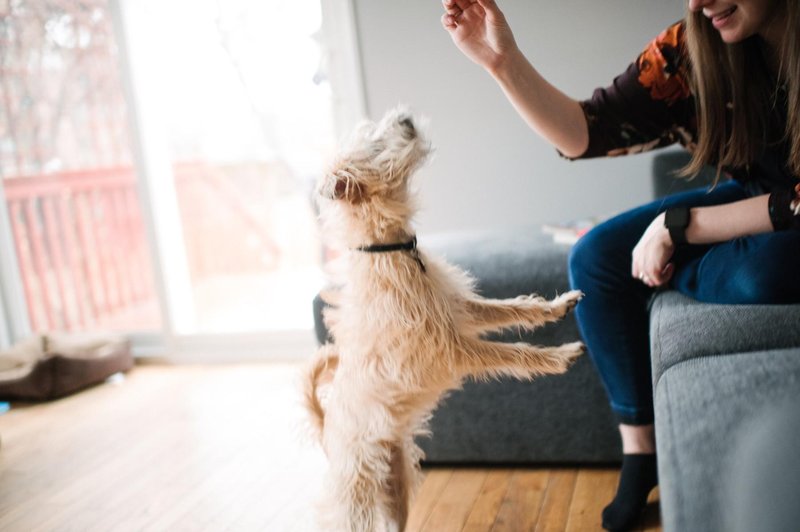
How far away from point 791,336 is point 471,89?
182 centimetres

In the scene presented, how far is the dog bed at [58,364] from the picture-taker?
2.80 metres

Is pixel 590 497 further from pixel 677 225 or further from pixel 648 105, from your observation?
Answer: pixel 648 105

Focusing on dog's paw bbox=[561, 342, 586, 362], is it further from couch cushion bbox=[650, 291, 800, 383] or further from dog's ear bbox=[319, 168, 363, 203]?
dog's ear bbox=[319, 168, 363, 203]

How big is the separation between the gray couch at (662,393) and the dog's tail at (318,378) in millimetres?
412

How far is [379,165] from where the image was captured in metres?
1.09

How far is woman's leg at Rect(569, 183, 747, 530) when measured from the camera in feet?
4.33

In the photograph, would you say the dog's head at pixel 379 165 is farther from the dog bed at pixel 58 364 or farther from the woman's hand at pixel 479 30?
the dog bed at pixel 58 364

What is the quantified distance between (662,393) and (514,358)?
34 cm

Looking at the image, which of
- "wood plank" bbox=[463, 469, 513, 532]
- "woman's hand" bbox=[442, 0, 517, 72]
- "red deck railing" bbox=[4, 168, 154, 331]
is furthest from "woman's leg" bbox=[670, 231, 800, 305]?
"red deck railing" bbox=[4, 168, 154, 331]

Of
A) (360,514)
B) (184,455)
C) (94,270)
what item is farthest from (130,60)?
(360,514)

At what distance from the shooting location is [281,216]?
441cm

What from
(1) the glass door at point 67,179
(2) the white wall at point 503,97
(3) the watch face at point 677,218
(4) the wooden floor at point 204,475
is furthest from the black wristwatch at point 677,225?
(1) the glass door at point 67,179

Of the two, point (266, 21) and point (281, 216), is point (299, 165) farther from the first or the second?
point (281, 216)

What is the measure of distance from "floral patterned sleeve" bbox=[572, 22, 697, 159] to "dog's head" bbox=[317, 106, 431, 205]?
0.41 metres
